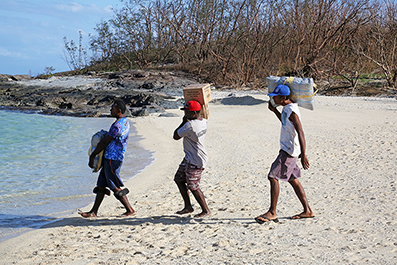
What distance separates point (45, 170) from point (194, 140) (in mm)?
5199

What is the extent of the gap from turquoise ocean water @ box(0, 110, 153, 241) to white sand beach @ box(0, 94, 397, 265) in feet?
1.68

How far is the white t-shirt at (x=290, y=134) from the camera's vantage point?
4.33 meters

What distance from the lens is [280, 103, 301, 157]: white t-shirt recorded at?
433cm

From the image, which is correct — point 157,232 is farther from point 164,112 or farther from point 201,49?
point 201,49

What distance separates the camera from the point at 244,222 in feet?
15.0

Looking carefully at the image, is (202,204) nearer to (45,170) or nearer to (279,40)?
(45,170)

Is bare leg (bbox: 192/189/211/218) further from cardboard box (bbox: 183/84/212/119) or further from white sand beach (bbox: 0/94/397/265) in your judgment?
cardboard box (bbox: 183/84/212/119)

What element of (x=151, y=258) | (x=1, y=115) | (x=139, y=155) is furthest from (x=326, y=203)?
(x=1, y=115)

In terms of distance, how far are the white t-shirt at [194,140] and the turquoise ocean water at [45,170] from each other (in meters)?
2.23

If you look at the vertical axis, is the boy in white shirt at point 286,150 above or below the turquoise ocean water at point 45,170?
above

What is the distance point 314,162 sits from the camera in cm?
764

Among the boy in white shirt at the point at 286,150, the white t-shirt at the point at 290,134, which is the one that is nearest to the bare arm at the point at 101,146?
the boy in white shirt at the point at 286,150

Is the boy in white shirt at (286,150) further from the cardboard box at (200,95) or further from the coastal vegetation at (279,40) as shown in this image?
the coastal vegetation at (279,40)

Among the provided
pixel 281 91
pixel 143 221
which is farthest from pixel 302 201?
pixel 143 221
